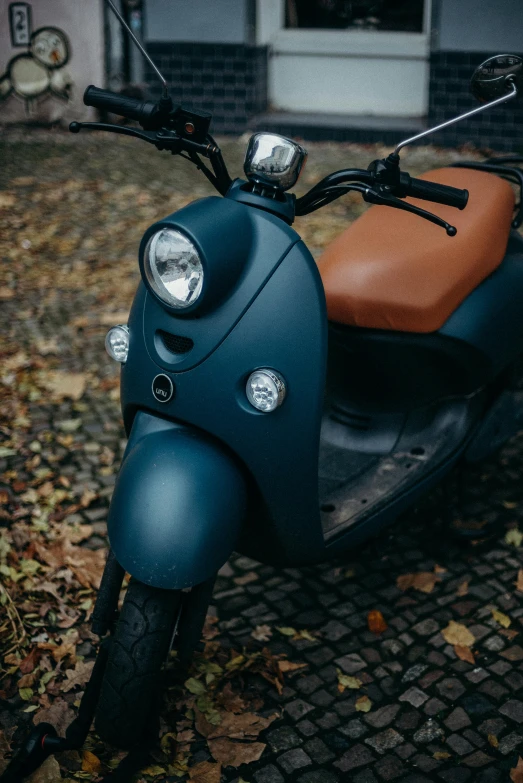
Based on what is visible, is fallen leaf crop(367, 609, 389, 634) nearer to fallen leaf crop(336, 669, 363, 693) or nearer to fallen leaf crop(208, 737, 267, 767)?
fallen leaf crop(336, 669, 363, 693)

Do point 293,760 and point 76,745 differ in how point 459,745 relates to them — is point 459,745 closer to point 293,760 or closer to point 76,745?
point 293,760

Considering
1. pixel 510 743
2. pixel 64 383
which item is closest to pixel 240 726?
pixel 510 743

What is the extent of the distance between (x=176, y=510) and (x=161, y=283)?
1.79 ft

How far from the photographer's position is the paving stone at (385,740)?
223 cm

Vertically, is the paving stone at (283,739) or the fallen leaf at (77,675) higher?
the fallen leaf at (77,675)

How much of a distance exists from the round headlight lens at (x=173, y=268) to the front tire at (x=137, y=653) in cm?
71

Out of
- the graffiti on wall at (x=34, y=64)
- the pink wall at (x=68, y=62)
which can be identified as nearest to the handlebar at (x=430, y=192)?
the pink wall at (x=68, y=62)

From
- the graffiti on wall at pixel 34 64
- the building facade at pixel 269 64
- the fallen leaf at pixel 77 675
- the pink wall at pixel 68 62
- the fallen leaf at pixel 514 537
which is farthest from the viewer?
the graffiti on wall at pixel 34 64

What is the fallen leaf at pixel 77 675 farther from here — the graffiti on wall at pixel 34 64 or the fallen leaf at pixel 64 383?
the graffiti on wall at pixel 34 64

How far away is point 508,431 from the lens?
3.02 meters

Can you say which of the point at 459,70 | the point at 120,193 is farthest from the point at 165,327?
the point at 459,70

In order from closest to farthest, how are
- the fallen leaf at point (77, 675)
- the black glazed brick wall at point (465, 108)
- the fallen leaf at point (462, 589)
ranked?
the fallen leaf at point (77, 675)
the fallen leaf at point (462, 589)
the black glazed brick wall at point (465, 108)

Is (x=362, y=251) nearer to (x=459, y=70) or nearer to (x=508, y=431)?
(x=508, y=431)

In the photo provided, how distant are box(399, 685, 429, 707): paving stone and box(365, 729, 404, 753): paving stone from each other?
0.13 m
